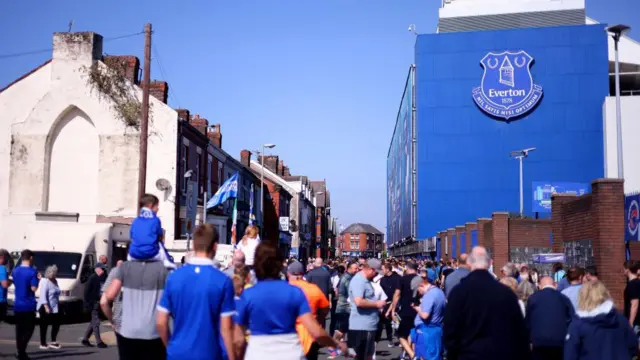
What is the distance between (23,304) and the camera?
11.6 meters

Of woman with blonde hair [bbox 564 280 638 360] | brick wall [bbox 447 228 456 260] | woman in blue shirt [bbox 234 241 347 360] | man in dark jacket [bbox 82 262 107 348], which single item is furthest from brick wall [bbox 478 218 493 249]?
woman in blue shirt [bbox 234 241 347 360]

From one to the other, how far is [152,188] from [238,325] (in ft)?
91.0

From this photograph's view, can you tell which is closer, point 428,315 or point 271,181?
point 428,315

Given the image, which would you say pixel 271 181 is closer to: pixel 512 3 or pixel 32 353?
pixel 512 3

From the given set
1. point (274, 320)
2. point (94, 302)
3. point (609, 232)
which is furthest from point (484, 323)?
point (609, 232)

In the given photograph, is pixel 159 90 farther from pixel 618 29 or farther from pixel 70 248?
pixel 618 29

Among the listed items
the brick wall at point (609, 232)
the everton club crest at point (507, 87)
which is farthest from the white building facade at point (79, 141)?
the everton club crest at point (507, 87)

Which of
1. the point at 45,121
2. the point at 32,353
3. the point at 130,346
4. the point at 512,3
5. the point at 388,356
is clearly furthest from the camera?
the point at 512,3

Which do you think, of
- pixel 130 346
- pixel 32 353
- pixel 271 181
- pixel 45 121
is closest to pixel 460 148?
pixel 271 181

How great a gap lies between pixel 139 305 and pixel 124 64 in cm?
2792

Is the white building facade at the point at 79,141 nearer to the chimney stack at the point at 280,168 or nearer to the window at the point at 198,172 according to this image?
the window at the point at 198,172

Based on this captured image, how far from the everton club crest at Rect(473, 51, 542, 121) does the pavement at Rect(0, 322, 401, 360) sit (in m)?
36.9

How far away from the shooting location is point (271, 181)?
65.7 m

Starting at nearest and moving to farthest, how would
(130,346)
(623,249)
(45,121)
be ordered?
1. (130,346)
2. (623,249)
3. (45,121)
